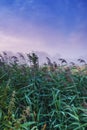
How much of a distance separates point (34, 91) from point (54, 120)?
67 cm

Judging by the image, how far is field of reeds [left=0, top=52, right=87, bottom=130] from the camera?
15.3 ft

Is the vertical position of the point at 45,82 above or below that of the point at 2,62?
below

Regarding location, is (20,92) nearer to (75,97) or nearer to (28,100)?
(28,100)

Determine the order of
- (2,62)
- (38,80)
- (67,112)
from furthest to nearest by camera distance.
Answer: (2,62)
(38,80)
(67,112)

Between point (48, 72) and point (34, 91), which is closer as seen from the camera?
point (34, 91)

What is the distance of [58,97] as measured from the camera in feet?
16.9

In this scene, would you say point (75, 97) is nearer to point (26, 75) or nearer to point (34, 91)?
point (34, 91)

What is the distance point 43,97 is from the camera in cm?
525

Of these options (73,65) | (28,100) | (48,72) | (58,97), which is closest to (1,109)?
(28,100)

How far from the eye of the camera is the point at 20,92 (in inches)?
211

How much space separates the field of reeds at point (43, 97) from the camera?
15.3 ft

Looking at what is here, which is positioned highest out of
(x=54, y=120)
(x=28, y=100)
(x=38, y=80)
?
(x=38, y=80)

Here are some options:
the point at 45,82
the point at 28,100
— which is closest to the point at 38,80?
the point at 45,82

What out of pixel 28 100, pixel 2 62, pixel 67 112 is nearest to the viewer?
pixel 67 112
